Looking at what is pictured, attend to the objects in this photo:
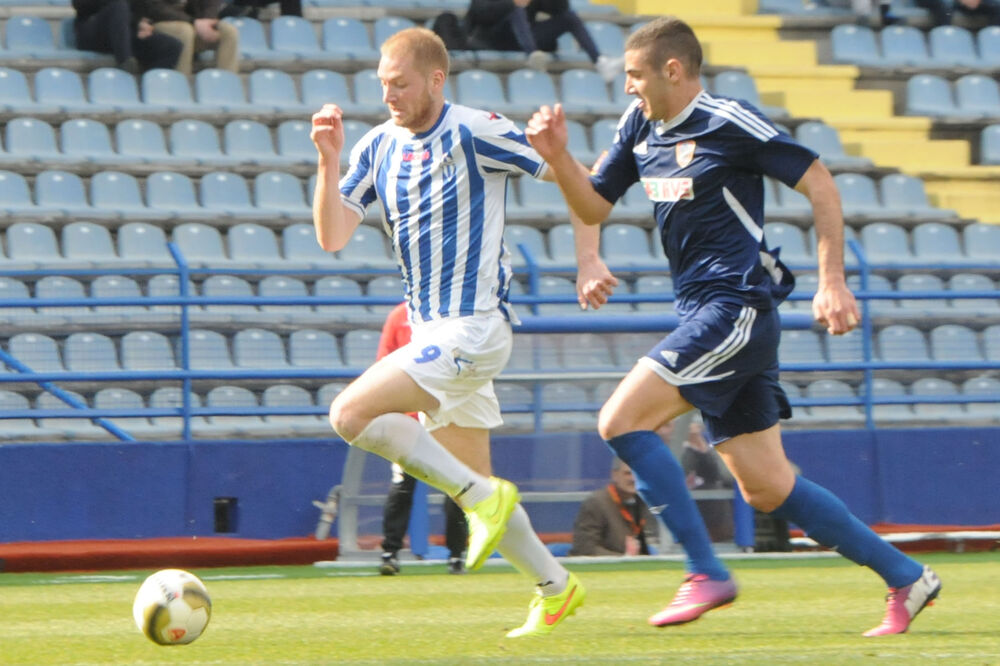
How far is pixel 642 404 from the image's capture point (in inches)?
217

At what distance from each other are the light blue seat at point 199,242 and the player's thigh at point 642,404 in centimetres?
788


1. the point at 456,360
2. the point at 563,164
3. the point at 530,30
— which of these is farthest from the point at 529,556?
the point at 530,30

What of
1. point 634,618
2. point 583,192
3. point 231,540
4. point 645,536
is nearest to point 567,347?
point 645,536

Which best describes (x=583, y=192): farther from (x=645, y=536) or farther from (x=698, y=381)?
(x=645, y=536)

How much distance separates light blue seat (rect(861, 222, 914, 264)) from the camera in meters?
14.8

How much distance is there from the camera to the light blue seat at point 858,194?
1535 cm

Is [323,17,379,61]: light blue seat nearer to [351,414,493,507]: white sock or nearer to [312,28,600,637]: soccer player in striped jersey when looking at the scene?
[312,28,600,637]: soccer player in striped jersey

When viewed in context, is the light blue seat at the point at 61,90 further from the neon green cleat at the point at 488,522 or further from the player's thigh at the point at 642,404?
the player's thigh at the point at 642,404

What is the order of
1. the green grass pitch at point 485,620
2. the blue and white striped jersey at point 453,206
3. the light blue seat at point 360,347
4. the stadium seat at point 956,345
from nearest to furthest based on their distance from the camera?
1. the green grass pitch at point 485,620
2. the blue and white striped jersey at point 453,206
3. the light blue seat at point 360,347
4. the stadium seat at point 956,345

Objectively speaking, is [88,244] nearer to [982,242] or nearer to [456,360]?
[456,360]

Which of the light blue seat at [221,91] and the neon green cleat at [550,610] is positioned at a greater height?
the light blue seat at [221,91]

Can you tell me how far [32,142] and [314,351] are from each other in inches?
140

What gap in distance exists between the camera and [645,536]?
10.2 metres

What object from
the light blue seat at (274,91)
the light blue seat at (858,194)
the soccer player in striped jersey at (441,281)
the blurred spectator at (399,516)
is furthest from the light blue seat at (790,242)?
the soccer player in striped jersey at (441,281)
